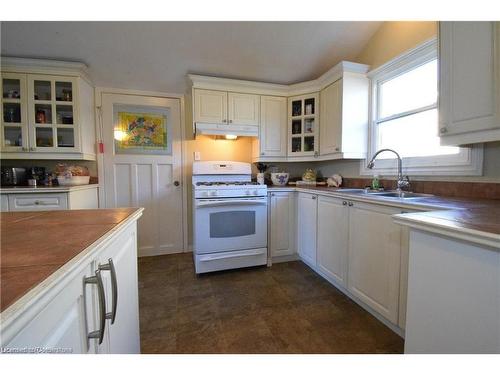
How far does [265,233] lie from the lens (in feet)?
7.95

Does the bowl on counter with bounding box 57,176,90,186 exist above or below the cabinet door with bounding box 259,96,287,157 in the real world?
below

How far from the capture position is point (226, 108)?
2.58 metres

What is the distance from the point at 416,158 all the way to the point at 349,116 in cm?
75

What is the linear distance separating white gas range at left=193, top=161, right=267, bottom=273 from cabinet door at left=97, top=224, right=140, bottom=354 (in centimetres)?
112

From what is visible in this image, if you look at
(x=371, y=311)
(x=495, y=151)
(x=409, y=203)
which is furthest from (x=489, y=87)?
(x=371, y=311)

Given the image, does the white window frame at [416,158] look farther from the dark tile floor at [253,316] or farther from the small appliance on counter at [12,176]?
the small appliance on counter at [12,176]

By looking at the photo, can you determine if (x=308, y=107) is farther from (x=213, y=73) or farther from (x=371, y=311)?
(x=371, y=311)

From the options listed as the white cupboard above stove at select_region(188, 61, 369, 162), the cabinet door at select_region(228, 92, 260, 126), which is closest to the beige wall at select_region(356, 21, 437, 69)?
the white cupboard above stove at select_region(188, 61, 369, 162)

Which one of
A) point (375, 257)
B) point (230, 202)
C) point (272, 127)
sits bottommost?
point (375, 257)

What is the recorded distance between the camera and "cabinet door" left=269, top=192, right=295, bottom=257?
2.48 meters

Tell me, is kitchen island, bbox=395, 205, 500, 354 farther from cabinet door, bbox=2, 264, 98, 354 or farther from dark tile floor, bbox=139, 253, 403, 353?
cabinet door, bbox=2, 264, 98, 354

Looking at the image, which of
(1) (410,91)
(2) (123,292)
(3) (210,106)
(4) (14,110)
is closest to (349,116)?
(1) (410,91)

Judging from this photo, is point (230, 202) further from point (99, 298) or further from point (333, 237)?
point (99, 298)

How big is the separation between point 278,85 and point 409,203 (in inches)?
82.5
